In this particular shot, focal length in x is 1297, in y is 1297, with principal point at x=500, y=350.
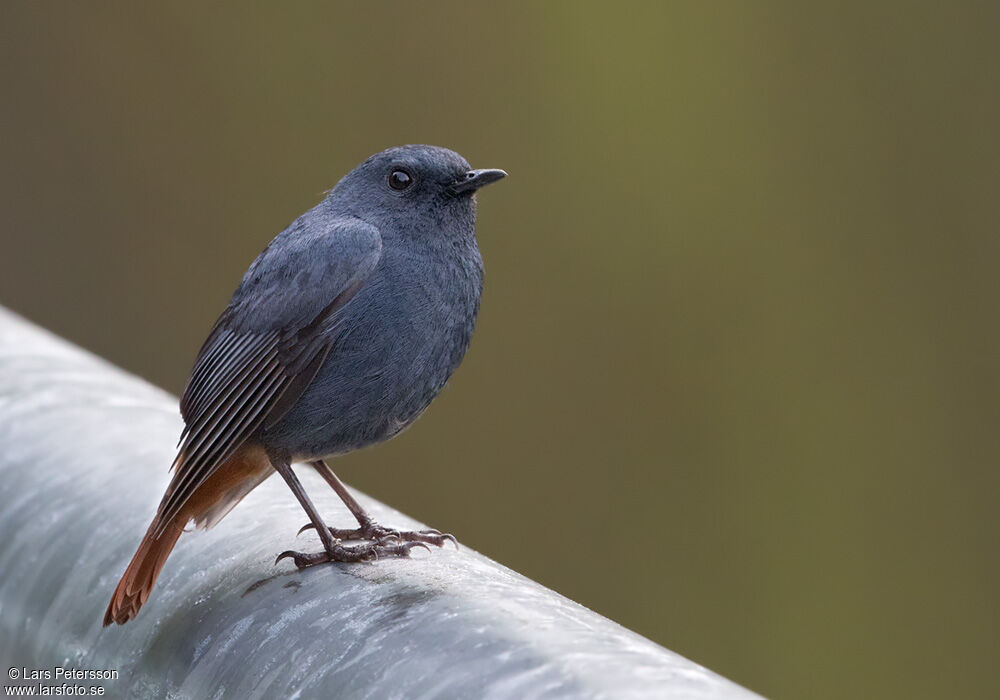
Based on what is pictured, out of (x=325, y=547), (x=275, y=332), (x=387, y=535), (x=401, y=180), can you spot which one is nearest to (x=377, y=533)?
(x=387, y=535)

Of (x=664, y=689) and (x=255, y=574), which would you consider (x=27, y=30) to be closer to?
(x=255, y=574)

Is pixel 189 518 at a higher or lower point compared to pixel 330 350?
lower

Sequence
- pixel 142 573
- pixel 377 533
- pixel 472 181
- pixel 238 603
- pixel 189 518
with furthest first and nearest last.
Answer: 1. pixel 472 181
2. pixel 377 533
3. pixel 189 518
4. pixel 142 573
5. pixel 238 603

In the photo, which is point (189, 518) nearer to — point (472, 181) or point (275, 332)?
point (275, 332)

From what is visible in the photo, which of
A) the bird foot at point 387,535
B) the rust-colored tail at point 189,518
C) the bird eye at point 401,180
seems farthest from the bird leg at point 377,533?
the bird eye at point 401,180

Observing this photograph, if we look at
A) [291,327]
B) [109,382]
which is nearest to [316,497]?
[291,327]
